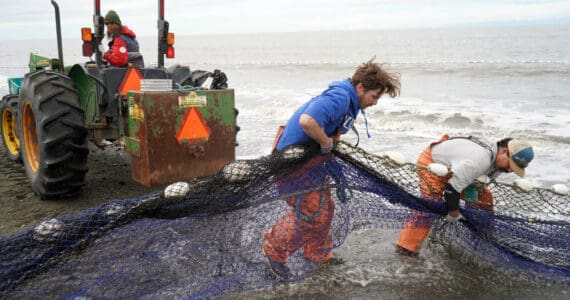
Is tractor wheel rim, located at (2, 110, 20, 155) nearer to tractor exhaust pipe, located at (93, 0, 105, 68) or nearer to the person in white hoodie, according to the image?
tractor exhaust pipe, located at (93, 0, 105, 68)

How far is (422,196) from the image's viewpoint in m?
3.44

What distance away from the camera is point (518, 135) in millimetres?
8914

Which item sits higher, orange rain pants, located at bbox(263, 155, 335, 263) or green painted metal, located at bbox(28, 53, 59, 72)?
green painted metal, located at bbox(28, 53, 59, 72)

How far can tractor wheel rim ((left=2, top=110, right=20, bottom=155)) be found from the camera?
20.4 feet

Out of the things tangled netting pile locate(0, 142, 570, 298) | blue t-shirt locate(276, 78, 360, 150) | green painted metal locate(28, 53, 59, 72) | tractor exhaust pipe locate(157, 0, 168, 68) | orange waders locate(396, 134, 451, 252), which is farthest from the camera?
green painted metal locate(28, 53, 59, 72)

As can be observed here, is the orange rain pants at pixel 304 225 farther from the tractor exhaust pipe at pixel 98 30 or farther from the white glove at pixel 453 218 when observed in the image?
the tractor exhaust pipe at pixel 98 30

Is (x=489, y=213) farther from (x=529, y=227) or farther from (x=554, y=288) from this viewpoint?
(x=554, y=288)

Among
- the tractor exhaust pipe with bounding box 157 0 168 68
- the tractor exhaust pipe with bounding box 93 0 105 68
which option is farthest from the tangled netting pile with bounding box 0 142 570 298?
the tractor exhaust pipe with bounding box 157 0 168 68

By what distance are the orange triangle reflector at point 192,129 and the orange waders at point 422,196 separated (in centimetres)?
197

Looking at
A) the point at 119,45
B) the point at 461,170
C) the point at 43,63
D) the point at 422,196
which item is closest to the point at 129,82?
the point at 119,45

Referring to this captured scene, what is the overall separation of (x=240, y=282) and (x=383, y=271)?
1.14 m

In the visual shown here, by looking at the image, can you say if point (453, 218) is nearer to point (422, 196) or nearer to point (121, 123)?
point (422, 196)

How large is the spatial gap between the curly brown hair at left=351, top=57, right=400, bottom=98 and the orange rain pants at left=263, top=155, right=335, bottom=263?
57cm

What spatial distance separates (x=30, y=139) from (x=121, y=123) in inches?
55.7
